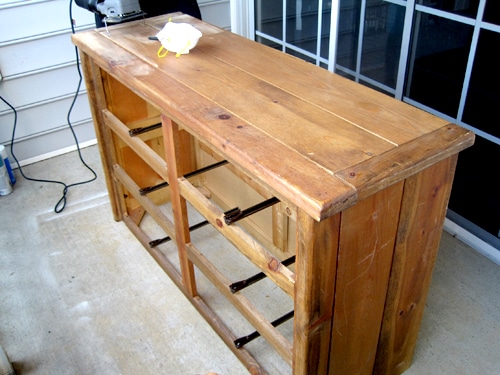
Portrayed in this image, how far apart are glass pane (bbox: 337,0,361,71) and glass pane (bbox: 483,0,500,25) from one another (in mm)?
639

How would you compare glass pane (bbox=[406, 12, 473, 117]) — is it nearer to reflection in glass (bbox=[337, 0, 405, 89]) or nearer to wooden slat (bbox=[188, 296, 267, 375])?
reflection in glass (bbox=[337, 0, 405, 89])

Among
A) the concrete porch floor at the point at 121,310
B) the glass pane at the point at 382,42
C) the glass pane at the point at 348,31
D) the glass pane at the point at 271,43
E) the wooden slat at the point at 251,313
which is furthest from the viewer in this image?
the glass pane at the point at 271,43

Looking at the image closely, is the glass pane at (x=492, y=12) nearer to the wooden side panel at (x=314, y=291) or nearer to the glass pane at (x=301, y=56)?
the glass pane at (x=301, y=56)

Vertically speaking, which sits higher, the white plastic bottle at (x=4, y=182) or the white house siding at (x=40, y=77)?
the white house siding at (x=40, y=77)

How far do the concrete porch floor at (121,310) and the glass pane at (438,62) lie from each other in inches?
25.5

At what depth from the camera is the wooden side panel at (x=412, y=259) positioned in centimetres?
132

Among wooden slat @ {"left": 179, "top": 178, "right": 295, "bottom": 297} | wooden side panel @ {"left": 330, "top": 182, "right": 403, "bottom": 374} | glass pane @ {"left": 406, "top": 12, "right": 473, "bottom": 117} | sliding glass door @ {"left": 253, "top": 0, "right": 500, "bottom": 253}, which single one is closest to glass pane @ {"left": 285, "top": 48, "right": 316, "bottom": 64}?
sliding glass door @ {"left": 253, "top": 0, "right": 500, "bottom": 253}

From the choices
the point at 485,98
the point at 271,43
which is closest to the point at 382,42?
the point at 485,98

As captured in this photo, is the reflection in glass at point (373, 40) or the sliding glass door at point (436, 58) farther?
the reflection in glass at point (373, 40)

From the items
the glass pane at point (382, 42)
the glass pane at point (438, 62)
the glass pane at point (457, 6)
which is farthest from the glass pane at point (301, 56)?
the glass pane at point (457, 6)

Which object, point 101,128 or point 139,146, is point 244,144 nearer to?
point 139,146

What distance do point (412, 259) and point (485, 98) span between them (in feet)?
3.79

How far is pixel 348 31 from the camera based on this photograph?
8.19ft

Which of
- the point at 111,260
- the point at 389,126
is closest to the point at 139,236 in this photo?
the point at 111,260
